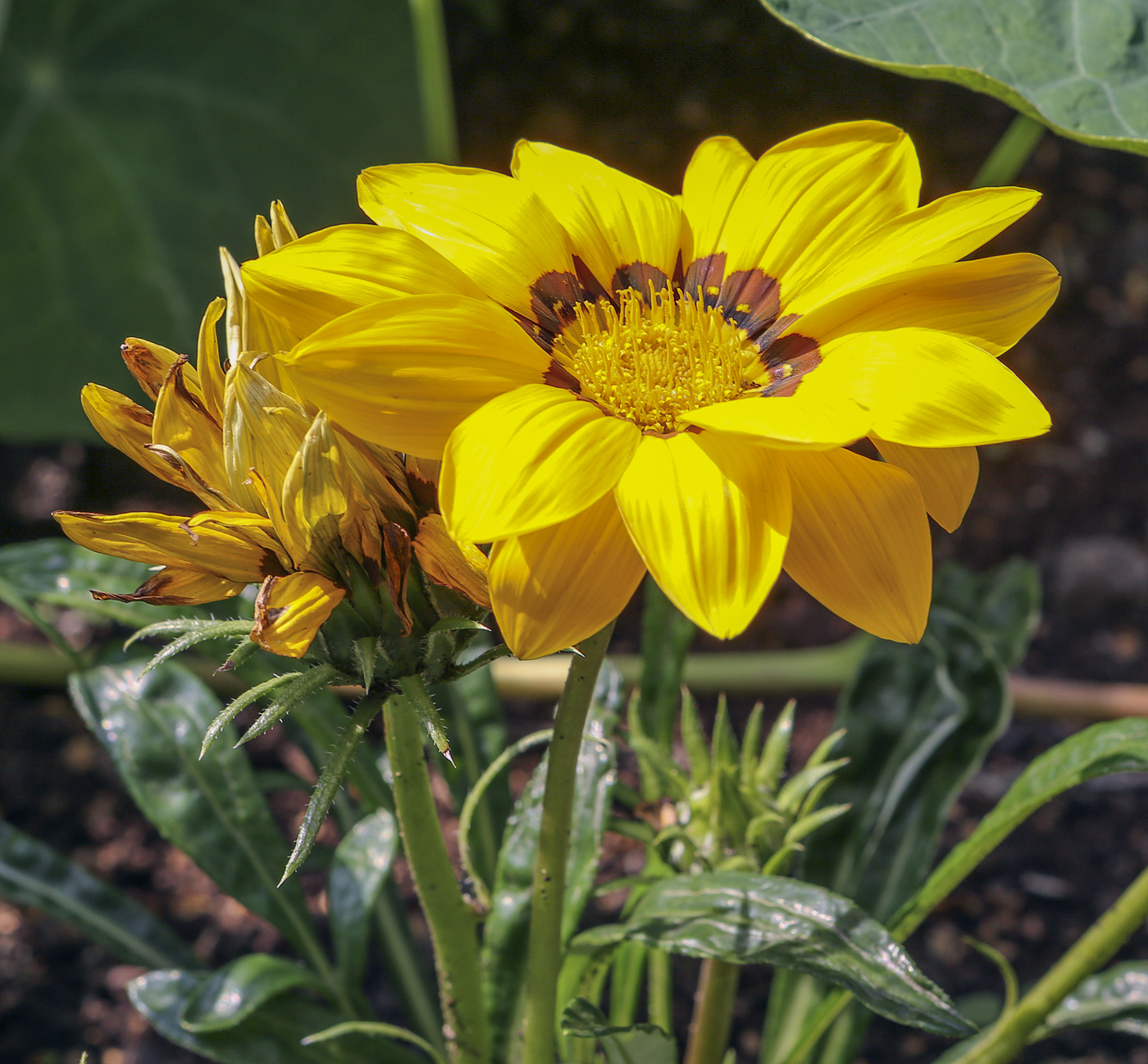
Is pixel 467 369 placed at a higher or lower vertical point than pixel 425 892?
higher

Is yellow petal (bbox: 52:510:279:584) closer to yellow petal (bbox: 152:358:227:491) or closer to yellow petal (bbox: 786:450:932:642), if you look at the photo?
yellow petal (bbox: 152:358:227:491)

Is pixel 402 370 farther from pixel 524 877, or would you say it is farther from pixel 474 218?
pixel 524 877

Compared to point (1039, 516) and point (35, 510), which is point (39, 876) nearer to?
point (35, 510)

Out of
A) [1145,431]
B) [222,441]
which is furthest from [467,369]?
[1145,431]

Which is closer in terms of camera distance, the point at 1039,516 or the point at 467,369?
the point at 467,369

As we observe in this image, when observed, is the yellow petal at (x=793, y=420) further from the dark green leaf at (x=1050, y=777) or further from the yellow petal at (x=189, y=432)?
the dark green leaf at (x=1050, y=777)

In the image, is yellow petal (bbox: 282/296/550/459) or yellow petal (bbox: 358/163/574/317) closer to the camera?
yellow petal (bbox: 282/296/550/459)

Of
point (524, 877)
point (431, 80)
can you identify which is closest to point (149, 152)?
point (431, 80)

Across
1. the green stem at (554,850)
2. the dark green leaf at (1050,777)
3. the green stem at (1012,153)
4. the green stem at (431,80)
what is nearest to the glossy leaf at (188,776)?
the green stem at (554,850)

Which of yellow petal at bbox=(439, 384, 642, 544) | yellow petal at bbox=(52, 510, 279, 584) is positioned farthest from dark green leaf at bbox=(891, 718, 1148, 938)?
yellow petal at bbox=(52, 510, 279, 584)
